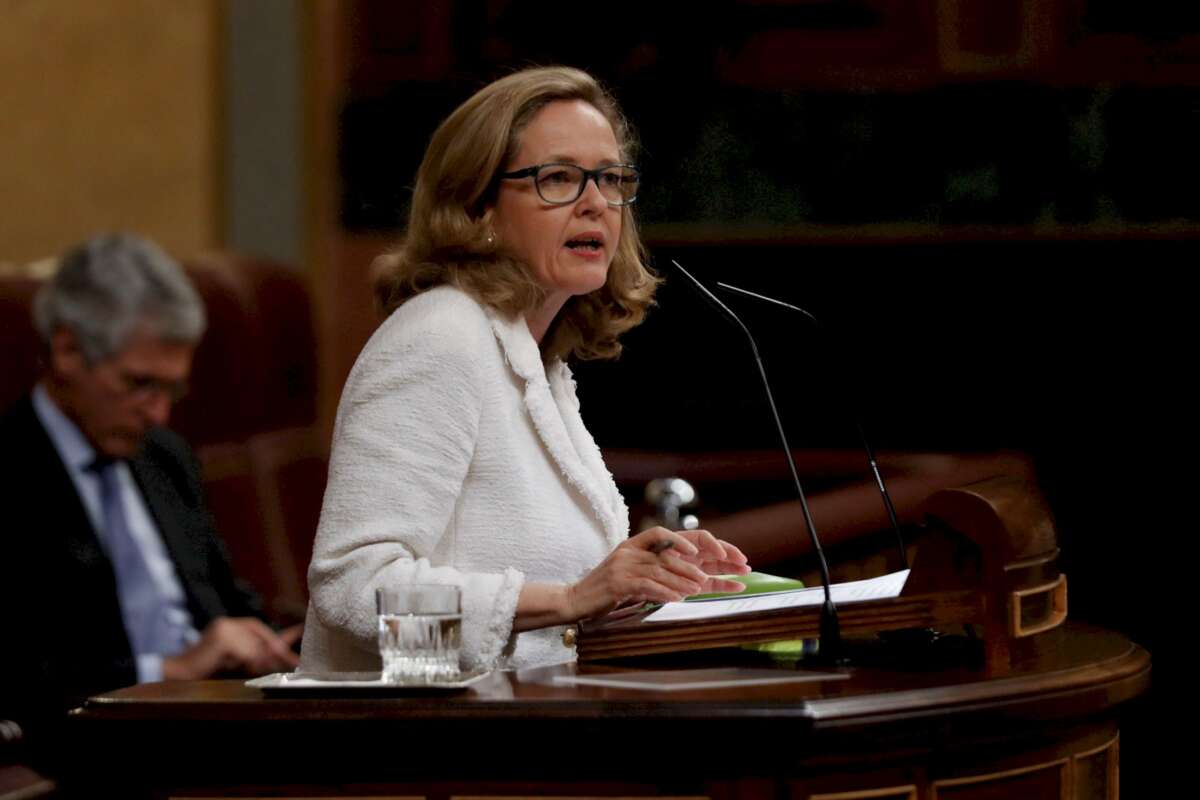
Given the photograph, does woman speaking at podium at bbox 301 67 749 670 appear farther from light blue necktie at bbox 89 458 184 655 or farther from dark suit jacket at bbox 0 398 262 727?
light blue necktie at bbox 89 458 184 655

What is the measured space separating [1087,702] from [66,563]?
2.09 metres

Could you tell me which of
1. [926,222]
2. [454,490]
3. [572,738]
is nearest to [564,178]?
[454,490]

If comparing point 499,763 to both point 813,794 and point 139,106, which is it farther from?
point 139,106

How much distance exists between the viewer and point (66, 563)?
340cm

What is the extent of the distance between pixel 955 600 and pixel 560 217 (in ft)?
2.36

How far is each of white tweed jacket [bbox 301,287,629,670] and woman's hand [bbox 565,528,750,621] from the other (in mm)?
78

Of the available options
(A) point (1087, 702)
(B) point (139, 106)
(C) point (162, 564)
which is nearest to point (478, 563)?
(A) point (1087, 702)

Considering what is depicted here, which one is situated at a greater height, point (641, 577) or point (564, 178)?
point (564, 178)

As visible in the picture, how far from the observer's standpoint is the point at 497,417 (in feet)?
7.05

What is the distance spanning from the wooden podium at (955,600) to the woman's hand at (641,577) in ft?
0.10

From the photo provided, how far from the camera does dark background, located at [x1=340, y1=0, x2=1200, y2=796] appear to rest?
522cm

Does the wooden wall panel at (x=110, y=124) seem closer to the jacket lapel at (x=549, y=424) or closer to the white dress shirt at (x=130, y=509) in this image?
the white dress shirt at (x=130, y=509)

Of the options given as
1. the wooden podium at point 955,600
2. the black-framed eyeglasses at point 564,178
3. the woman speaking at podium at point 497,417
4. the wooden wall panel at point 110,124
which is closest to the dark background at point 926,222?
the wooden wall panel at point 110,124

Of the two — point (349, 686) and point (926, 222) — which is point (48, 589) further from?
point (926, 222)
